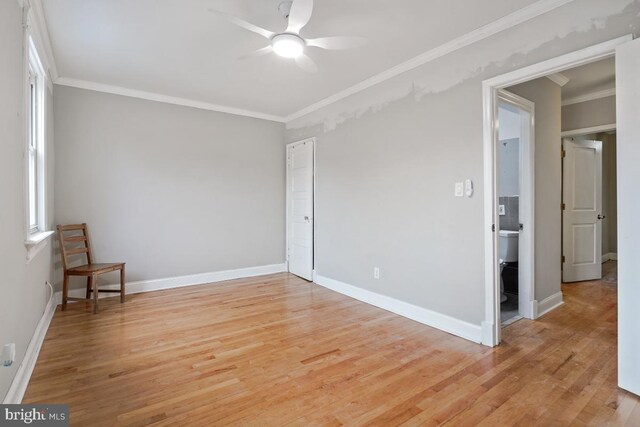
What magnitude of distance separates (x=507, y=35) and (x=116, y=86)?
13.8ft

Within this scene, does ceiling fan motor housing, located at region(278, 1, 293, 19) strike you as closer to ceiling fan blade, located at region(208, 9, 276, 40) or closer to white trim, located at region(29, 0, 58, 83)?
ceiling fan blade, located at region(208, 9, 276, 40)

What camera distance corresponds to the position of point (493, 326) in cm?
257

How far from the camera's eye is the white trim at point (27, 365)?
1.74 metres

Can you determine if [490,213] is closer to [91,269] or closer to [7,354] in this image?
[7,354]

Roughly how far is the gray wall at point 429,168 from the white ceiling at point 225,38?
295 millimetres

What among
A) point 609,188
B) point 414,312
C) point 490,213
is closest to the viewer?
point 490,213

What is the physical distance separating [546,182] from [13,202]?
4.53m

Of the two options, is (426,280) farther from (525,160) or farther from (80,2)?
(80,2)

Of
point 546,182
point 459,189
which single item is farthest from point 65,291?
point 546,182

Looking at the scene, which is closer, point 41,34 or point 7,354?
point 7,354

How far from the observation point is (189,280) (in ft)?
14.6

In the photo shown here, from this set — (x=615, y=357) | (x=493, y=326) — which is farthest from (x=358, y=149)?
(x=615, y=357)

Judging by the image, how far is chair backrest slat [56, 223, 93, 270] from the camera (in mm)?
3399

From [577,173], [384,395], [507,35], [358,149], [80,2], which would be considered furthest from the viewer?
[577,173]
